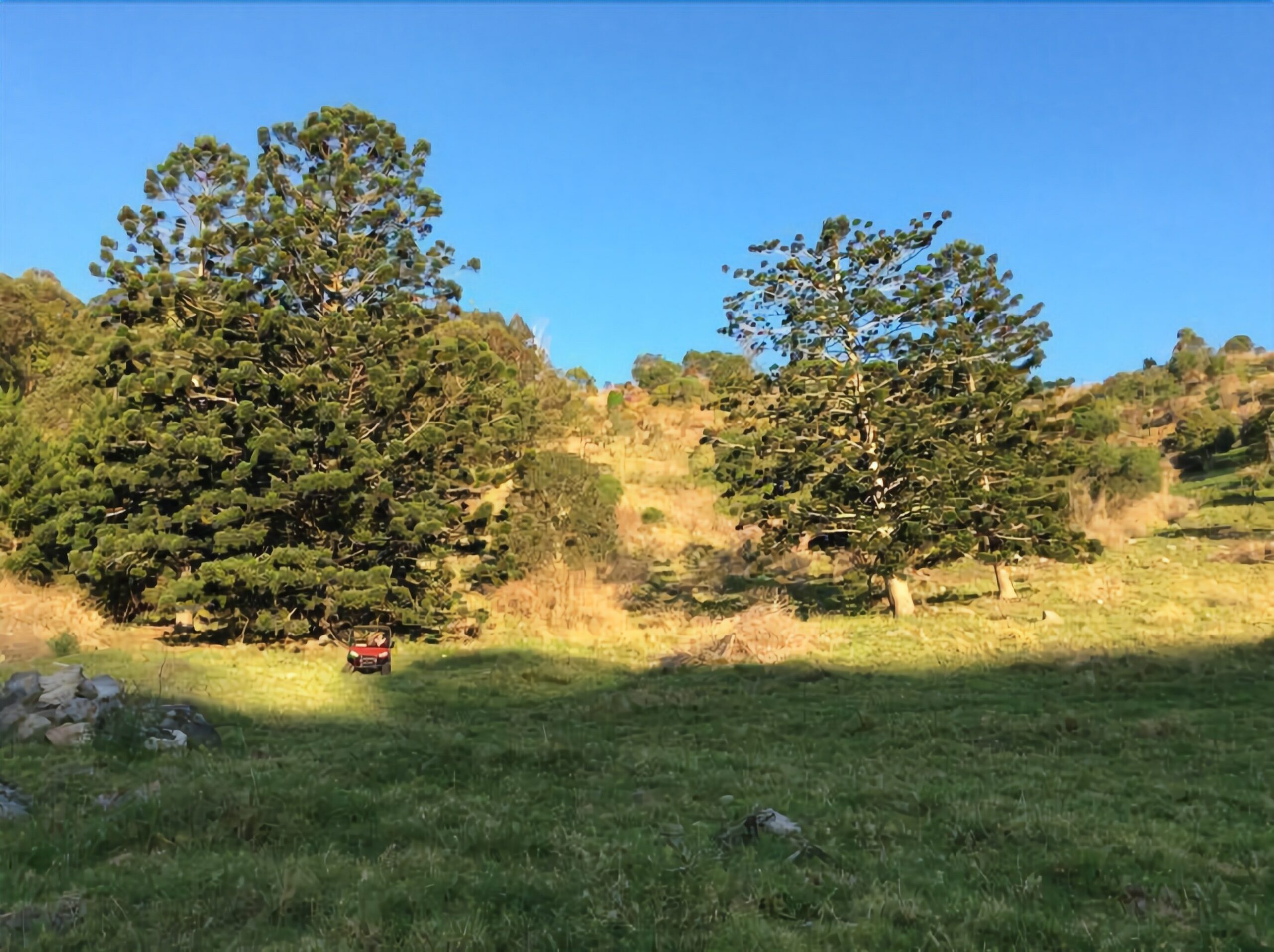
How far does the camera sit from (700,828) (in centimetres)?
597

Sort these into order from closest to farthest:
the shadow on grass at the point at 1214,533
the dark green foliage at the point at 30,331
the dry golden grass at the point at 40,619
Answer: the dry golden grass at the point at 40,619 → the shadow on grass at the point at 1214,533 → the dark green foliage at the point at 30,331

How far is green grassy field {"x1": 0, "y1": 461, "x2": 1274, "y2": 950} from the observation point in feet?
14.0

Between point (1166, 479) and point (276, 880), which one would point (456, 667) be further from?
point (1166, 479)

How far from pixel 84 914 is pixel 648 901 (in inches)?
114

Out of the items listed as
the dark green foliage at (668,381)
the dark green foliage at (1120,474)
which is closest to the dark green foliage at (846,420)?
the dark green foliage at (1120,474)

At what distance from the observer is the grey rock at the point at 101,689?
932 cm

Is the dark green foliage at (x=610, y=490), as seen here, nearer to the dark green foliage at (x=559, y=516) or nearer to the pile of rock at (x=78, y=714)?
the dark green foliage at (x=559, y=516)

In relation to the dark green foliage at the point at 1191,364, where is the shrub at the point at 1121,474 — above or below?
below

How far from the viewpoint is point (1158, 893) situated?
180 inches

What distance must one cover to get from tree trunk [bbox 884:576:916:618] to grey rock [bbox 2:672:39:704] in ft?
49.0

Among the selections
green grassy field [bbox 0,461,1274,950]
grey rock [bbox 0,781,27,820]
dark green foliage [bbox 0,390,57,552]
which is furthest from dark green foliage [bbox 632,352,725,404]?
grey rock [bbox 0,781,27,820]

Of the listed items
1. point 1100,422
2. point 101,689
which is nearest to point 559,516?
point 101,689

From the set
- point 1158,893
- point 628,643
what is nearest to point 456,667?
point 628,643

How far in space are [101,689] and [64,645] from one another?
20.5ft
